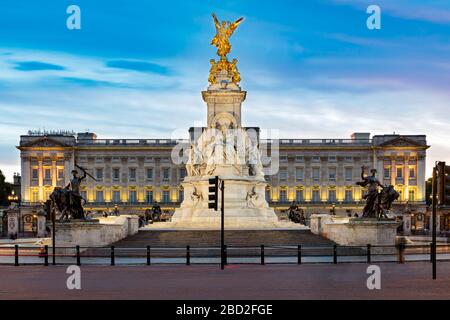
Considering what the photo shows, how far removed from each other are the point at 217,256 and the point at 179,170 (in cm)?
Answer: 10705

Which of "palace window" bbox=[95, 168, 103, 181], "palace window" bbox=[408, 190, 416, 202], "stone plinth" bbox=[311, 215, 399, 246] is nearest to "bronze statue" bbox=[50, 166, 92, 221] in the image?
"stone plinth" bbox=[311, 215, 399, 246]

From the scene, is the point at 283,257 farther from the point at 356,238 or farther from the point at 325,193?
the point at 325,193

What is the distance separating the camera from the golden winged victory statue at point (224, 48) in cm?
6025

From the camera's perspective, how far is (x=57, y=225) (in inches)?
1603

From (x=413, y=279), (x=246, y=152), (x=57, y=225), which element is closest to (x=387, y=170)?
(x=246, y=152)

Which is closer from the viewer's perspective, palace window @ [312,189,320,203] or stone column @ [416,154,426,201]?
stone column @ [416,154,426,201]

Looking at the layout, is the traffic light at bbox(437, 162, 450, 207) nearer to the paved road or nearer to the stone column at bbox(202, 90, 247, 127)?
the paved road

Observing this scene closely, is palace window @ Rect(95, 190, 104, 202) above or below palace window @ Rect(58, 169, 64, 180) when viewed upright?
below

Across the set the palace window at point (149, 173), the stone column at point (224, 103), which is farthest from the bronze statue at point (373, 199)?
the palace window at point (149, 173)

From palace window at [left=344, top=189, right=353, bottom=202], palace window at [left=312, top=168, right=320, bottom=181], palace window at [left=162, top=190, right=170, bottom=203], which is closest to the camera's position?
palace window at [left=344, top=189, right=353, bottom=202]

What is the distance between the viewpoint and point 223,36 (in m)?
60.5

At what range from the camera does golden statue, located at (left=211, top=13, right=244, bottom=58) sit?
60.4 metres

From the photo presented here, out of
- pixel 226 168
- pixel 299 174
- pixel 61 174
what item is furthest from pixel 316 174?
pixel 226 168

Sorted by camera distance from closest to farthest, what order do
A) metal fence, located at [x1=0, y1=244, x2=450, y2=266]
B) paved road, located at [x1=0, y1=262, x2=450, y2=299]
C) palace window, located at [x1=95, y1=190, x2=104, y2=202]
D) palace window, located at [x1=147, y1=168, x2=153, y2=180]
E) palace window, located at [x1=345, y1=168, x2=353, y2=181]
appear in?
paved road, located at [x1=0, y1=262, x2=450, y2=299], metal fence, located at [x1=0, y1=244, x2=450, y2=266], palace window, located at [x1=95, y1=190, x2=104, y2=202], palace window, located at [x1=345, y1=168, x2=353, y2=181], palace window, located at [x1=147, y1=168, x2=153, y2=180]
